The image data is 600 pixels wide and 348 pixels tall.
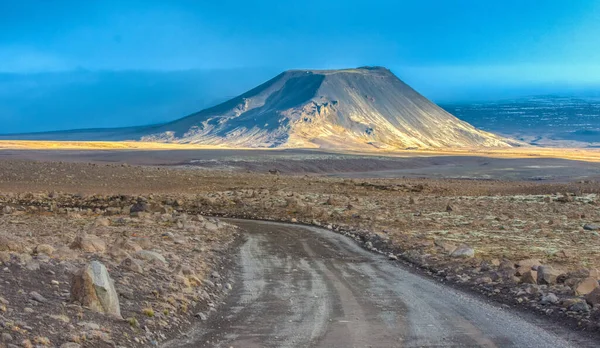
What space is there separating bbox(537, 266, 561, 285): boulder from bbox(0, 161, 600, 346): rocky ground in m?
0.03

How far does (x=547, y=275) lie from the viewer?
12688 mm

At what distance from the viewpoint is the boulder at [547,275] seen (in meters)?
12.6

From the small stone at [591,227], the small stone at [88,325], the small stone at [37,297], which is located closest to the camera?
the small stone at [88,325]

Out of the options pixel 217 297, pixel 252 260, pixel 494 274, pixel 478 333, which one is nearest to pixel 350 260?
pixel 252 260

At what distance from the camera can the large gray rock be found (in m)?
9.10

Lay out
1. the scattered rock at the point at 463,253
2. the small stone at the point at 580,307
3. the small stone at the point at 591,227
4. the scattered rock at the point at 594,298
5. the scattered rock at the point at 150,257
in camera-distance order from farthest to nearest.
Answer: the small stone at the point at 591,227, the scattered rock at the point at 463,253, the scattered rock at the point at 150,257, the scattered rock at the point at 594,298, the small stone at the point at 580,307

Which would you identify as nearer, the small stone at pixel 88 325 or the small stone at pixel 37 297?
the small stone at pixel 88 325

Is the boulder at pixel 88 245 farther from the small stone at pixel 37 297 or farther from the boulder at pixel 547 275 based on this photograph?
the boulder at pixel 547 275

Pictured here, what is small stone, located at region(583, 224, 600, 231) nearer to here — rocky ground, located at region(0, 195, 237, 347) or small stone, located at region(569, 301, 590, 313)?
rocky ground, located at region(0, 195, 237, 347)

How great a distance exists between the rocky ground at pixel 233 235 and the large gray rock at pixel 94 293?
5.6 inches

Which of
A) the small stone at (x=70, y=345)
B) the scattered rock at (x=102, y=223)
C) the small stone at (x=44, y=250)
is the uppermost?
the small stone at (x=44, y=250)

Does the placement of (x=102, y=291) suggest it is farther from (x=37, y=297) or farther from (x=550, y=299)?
(x=550, y=299)

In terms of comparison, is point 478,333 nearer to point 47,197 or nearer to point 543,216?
point 543,216

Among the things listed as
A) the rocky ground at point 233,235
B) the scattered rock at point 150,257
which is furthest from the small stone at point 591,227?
the scattered rock at point 150,257
